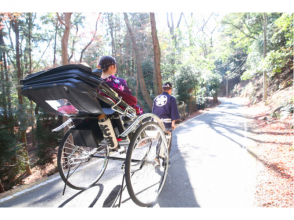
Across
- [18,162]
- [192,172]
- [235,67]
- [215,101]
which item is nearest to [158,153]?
[192,172]

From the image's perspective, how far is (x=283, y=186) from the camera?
318cm

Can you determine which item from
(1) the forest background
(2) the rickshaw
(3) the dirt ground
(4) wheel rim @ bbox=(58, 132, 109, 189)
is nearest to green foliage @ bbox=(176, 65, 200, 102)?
(1) the forest background

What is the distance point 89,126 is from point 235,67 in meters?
45.0

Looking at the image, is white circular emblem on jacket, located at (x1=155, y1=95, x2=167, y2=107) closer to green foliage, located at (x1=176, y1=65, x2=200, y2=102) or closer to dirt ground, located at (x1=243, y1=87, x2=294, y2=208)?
dirt ground, located at (x1=243, y1=87, x2=294, y2=208)

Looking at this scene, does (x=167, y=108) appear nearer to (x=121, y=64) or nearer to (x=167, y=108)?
(x=167, y=108)

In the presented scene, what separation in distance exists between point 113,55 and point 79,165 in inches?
667

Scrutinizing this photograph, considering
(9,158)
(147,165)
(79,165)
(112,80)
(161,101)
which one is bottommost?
(9,158)

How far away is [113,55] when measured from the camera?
18562 mm

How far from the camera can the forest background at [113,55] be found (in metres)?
7.90

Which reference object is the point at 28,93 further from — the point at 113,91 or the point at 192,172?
the point at 192,172

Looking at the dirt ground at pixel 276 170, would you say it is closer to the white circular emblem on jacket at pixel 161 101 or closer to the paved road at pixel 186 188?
the paved road at pixel 186 188

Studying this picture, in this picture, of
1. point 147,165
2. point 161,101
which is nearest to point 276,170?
point 161,101

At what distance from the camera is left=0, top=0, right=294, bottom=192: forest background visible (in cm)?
790

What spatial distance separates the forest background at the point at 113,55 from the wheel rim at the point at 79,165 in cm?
405
